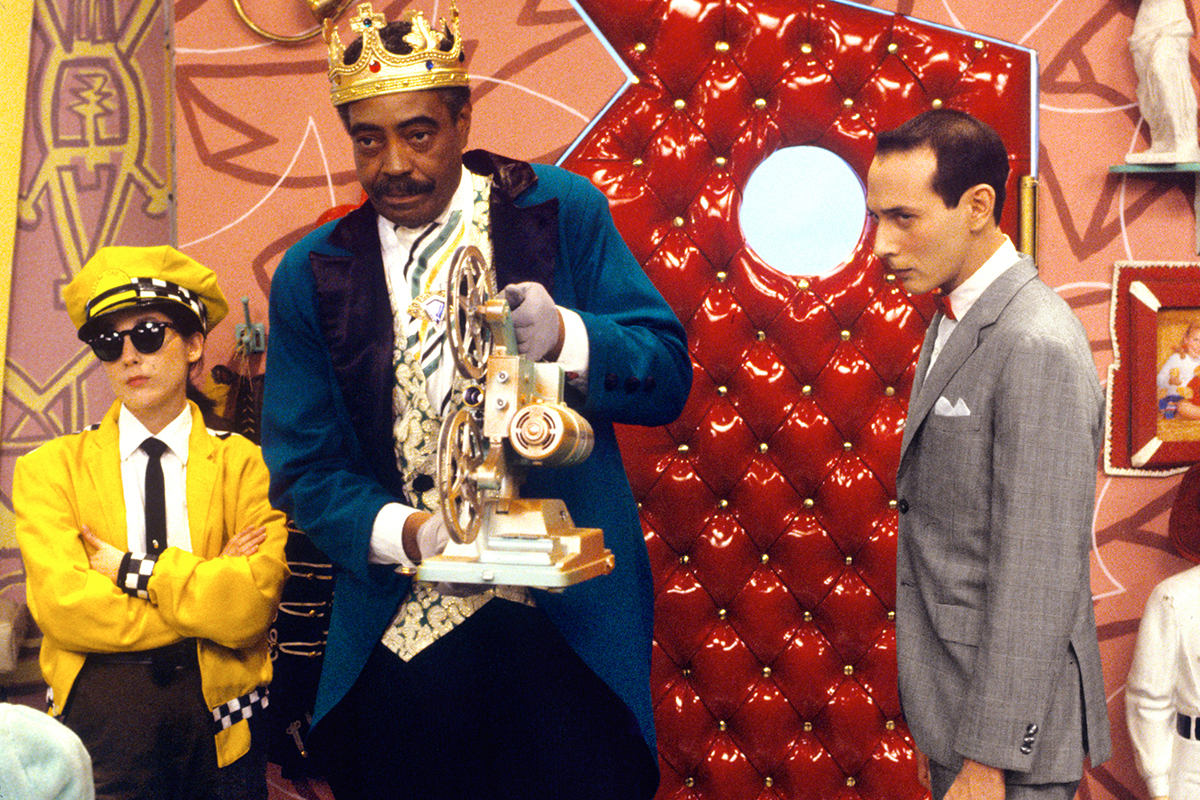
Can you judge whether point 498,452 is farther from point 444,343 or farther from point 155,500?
point 155,500

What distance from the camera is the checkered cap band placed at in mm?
1978

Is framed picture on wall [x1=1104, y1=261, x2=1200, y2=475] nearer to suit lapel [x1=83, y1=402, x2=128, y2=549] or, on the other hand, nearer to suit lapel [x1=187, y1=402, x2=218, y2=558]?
suit lapel [x1=187, y1=402, x2=218, y2=558]

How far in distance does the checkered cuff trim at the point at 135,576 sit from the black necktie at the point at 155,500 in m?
0.08

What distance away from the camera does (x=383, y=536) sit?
1340mm

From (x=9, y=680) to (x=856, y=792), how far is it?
2051 millimetres

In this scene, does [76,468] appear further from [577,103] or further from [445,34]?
[577,103]

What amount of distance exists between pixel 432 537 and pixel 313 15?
5.63ft

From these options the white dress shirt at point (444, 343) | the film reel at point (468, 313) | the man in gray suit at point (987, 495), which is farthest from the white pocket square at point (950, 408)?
the film reel at point (468, 313)

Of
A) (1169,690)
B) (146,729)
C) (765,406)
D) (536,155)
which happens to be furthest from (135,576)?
(1169,690)

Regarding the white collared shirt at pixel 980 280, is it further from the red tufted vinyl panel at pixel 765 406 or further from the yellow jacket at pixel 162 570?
the yellow jacket at pixel 162 570

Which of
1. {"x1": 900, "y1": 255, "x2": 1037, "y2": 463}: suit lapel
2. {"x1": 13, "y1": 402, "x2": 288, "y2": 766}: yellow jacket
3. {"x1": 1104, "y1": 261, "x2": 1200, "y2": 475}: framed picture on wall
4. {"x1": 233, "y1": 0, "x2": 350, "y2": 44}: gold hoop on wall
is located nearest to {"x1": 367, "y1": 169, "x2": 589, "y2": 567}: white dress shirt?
{"x1": 900, "y1": 255, "x2": 1037, "y2": 463}: suit lapel

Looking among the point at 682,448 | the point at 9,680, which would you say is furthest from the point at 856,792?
the point at 9,680

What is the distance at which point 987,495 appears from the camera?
134 centimetres

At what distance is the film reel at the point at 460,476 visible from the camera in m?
1.12
